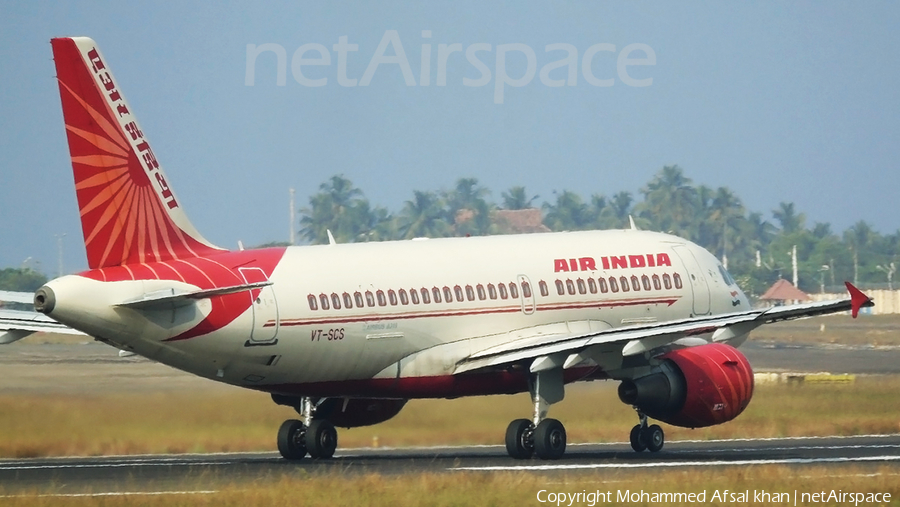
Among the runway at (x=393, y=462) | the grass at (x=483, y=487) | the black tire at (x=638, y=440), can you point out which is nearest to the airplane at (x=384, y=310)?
the black tire at (x=638, y=440)

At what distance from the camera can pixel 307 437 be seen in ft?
117

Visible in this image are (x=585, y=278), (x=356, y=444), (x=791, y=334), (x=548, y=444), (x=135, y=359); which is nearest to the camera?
(x=548, y=444)

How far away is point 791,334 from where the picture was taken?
107062 millimetres

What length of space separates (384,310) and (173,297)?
576cm

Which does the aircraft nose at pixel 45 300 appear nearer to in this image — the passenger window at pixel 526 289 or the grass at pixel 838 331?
the passenger window at pixel 526 289

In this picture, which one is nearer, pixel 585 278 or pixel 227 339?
pixel 227 339

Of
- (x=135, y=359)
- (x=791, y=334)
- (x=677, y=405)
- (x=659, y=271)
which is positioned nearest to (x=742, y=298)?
(x=659, y=271)

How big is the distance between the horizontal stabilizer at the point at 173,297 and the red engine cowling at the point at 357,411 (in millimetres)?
6293

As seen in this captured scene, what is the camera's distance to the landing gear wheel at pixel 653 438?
120ft

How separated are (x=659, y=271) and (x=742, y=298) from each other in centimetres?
370

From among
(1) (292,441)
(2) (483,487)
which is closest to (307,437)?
(1) (292,441)

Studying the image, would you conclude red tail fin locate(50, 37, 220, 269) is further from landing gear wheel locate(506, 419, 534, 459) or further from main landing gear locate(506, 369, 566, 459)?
main landing gear locate(506, 369, 566, 459)

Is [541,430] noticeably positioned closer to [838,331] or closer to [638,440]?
[638,440]

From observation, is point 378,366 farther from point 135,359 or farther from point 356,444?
point 135,359
